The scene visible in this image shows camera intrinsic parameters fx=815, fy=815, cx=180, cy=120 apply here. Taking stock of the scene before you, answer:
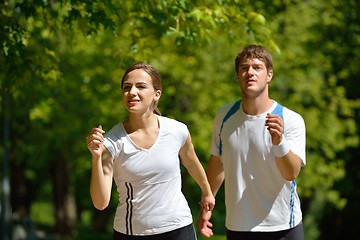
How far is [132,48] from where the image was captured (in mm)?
8047

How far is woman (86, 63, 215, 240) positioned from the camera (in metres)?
4.74

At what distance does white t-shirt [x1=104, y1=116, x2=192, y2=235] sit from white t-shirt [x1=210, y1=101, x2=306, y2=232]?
2.39ft

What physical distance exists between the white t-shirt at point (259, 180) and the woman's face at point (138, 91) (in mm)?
836

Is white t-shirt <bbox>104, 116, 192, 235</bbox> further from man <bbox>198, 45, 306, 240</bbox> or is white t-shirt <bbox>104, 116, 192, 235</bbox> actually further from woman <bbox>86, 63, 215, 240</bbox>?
man <bbox>198, 45, 306, 240</bbox>

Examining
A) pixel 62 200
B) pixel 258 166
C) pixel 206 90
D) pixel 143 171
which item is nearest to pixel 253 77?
pixel 258 166

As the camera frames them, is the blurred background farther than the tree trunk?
No

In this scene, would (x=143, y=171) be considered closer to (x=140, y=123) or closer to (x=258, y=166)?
(x=140, y=123)

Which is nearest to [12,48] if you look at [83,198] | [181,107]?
[181,107]

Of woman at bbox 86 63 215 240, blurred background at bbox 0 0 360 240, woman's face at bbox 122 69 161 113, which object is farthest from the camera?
blurred background at bbox 0 0 360 240

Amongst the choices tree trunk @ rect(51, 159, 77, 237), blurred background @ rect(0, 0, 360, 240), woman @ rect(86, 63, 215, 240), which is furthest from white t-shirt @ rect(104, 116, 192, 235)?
tree trunk @ rect(51, 159, 77, 237)

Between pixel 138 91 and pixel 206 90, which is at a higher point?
pixel 206 90

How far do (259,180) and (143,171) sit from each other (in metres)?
1.01

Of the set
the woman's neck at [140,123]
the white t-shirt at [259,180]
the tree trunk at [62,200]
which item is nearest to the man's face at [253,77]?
the white t-shirt at [259,180]

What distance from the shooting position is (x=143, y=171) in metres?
4.75
